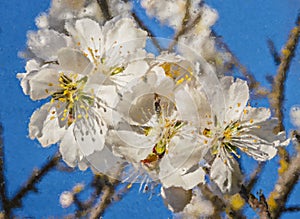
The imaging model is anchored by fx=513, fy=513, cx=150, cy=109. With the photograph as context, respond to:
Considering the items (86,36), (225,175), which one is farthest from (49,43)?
(225,175)

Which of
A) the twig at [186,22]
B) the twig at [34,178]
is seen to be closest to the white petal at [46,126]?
the twig at [34,178]

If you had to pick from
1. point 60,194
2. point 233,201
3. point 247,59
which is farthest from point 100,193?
point 247,59

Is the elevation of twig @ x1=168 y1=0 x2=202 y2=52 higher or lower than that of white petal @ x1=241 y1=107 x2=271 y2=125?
higher

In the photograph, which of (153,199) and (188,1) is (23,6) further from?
(153,199)

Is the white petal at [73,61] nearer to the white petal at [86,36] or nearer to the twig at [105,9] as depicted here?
the white petal at [86,36]

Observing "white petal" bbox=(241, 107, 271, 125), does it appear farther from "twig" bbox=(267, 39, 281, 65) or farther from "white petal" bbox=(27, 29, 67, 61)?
"twig" bbox=(267, 39, 281, 65)

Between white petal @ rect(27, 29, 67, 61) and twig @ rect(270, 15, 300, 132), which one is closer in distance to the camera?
white petal @ rect(27, 29, 67, 61)

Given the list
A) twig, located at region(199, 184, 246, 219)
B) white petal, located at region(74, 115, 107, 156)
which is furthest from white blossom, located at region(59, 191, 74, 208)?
white petal, located at region(74, 115, 107, 156)
